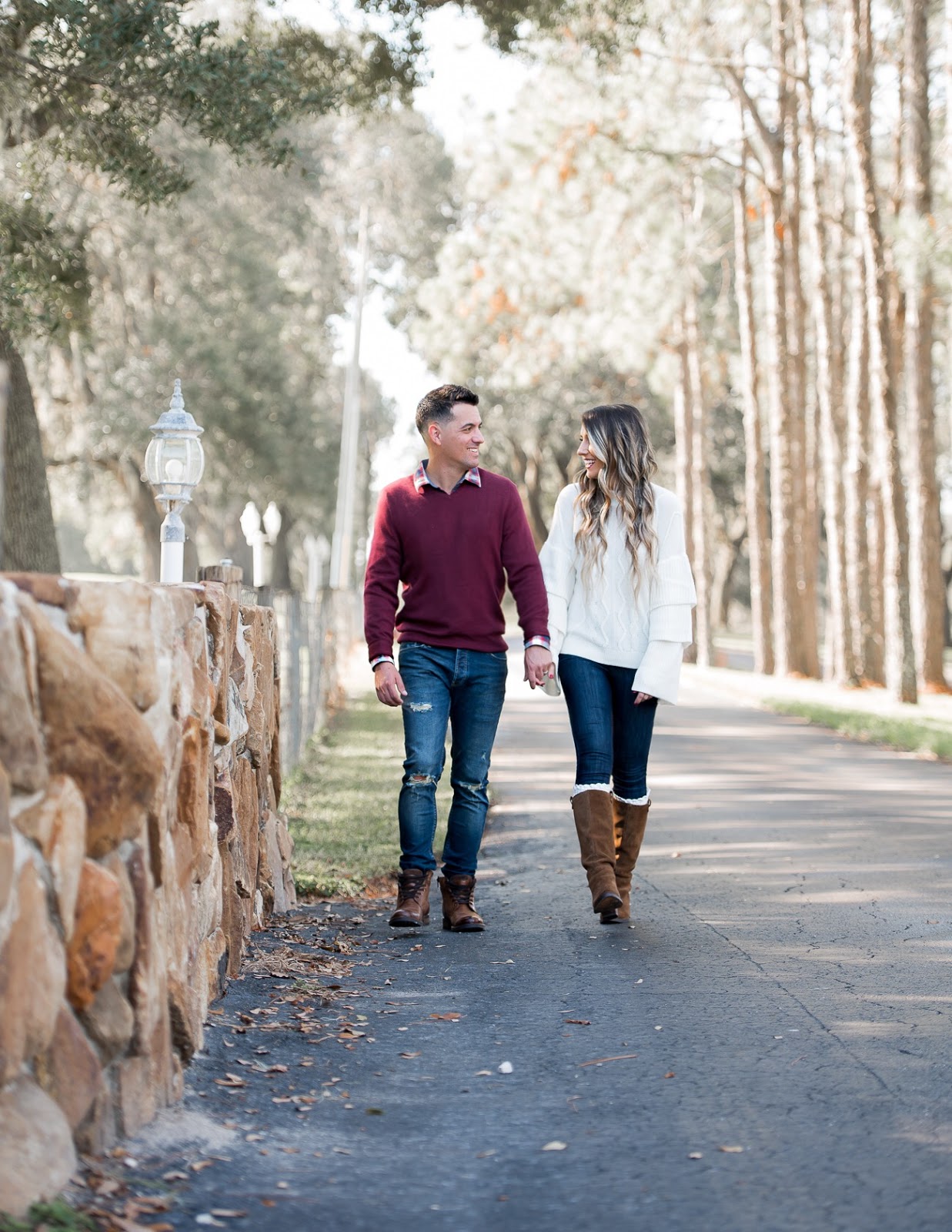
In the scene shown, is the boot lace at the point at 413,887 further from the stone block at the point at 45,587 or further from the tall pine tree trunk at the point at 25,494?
the tall pine tree trunk at the point at 25,494

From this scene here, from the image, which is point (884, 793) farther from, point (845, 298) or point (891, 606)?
point (845, 298)

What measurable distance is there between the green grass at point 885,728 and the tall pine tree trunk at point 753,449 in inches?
377

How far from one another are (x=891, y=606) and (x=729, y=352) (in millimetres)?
15731

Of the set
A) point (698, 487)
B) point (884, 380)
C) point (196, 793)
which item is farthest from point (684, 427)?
point (196, 793)

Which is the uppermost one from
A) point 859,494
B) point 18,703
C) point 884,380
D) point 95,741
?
point 884,380

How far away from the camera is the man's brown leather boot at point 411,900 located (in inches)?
272

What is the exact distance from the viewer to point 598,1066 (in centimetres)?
482

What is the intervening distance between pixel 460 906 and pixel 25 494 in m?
9.76

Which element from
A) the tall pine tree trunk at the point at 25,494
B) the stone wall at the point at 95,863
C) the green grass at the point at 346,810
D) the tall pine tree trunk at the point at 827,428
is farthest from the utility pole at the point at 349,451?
the stone wall at the point at 95,863

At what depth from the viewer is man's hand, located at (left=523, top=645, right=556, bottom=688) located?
659 cm

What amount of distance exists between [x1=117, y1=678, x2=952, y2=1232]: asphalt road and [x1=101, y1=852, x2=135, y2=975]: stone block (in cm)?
45

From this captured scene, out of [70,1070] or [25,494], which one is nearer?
[70,1070]

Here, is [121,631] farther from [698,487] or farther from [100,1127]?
[698,487]

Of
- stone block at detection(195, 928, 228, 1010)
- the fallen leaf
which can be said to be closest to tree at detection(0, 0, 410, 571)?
stone block at detection(195, 928, 228, 1010)
